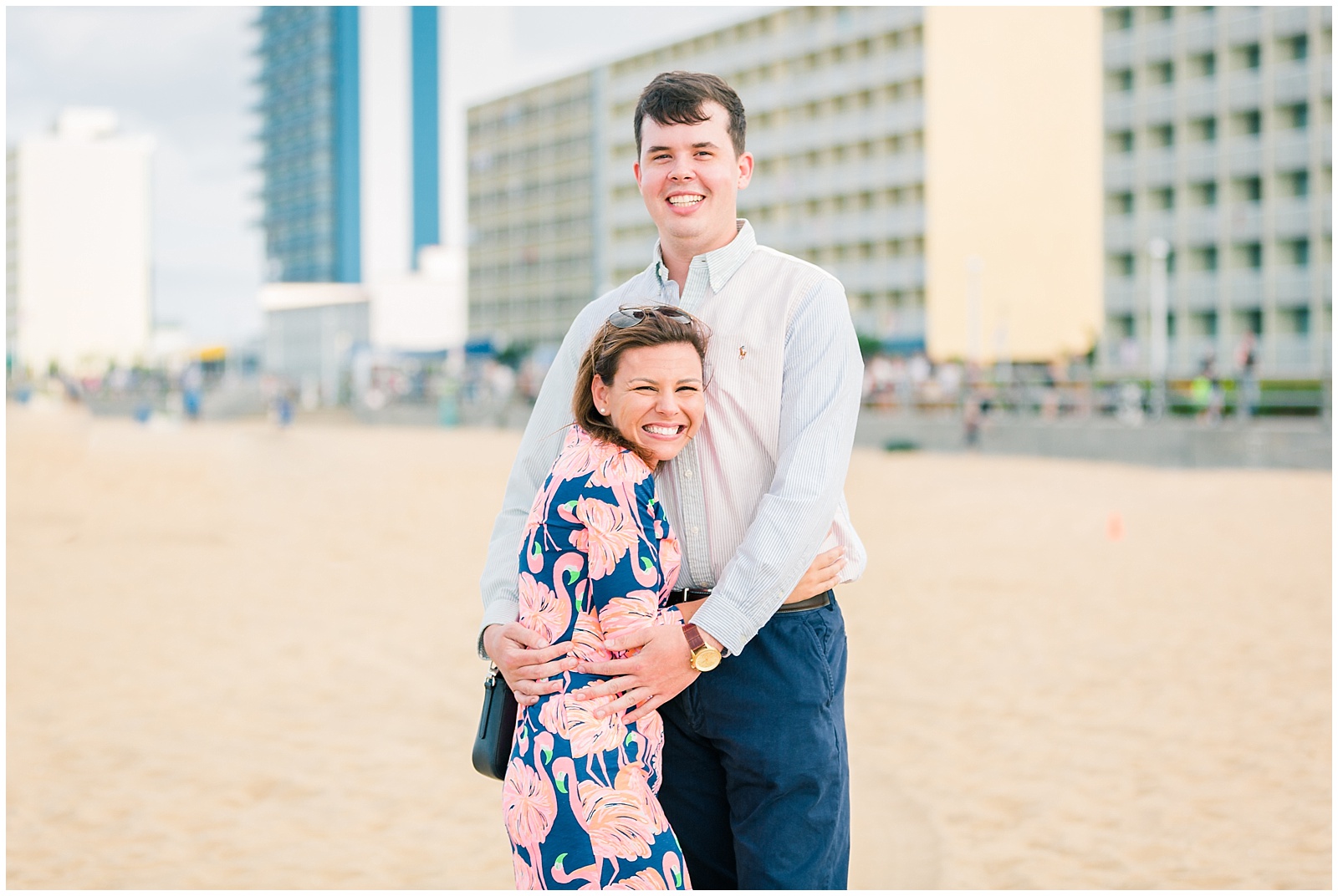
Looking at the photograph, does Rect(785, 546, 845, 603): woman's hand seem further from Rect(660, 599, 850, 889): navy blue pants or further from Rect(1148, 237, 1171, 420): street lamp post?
Rect(1148, 237, 1171, 420): street lamp post

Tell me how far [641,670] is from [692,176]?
86cm

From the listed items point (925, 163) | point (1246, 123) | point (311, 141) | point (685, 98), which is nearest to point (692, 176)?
point (685, 98)

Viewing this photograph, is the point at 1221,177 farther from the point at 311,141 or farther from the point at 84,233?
the point at 84,233

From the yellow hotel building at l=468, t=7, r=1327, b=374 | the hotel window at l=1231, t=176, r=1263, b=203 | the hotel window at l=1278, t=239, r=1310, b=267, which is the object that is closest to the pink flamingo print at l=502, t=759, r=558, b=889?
the yellow hotel building at l=468, t=7, r=1327, b=374

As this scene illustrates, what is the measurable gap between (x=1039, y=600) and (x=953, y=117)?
55.3m

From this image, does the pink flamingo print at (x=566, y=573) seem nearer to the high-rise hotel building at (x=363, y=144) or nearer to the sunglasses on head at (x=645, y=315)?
the sunglasses on head at (x=645, y=315)

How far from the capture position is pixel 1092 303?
56.2 metres

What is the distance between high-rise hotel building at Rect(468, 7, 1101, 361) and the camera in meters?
57.5

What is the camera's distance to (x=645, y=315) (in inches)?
87.0

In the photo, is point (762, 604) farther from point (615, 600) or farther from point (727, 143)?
point (727, 143)

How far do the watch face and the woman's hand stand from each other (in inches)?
6.2

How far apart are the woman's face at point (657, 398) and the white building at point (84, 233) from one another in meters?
134

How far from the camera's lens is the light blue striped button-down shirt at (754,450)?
2146 millimetres

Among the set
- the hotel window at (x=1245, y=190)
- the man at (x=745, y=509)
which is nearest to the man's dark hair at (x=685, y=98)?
the man at (x=745, y=509)
